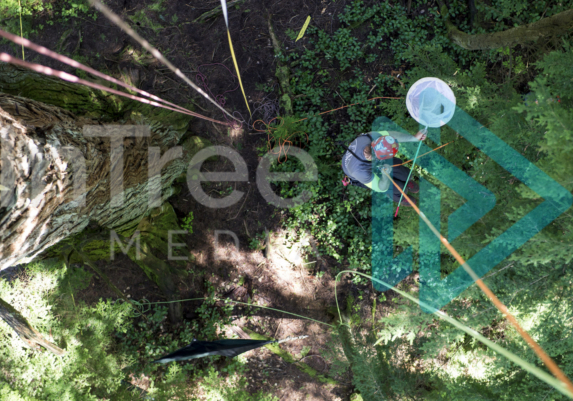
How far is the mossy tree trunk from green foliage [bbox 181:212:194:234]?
89 cm

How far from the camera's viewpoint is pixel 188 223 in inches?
191

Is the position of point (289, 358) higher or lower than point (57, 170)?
higher

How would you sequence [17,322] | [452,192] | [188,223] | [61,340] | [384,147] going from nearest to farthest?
[17,322]
[452,192]
[384,147]
[61,340]
[188,223]

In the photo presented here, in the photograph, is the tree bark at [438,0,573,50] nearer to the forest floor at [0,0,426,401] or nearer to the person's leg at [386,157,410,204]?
the forest floor at [0,0,426,401]

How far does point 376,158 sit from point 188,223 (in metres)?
2.92

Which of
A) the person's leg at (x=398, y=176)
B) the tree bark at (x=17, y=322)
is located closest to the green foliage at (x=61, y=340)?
the tree bark at (x=17, y=322)

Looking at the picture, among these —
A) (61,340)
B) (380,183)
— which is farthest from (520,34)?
(61,340)

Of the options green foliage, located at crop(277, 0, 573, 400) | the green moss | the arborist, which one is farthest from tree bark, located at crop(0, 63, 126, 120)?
the green moss

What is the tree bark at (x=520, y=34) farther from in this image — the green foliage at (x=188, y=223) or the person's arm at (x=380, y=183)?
the green foliage at (x=188, y=223)

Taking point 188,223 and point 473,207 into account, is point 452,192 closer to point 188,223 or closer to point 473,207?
point 473,207

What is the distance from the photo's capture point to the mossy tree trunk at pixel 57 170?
1988 millimetres

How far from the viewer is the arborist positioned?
11.4 ft

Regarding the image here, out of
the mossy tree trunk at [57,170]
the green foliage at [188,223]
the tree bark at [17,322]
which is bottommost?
the tree bark at [17,322]

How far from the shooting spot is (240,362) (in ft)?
16.4
